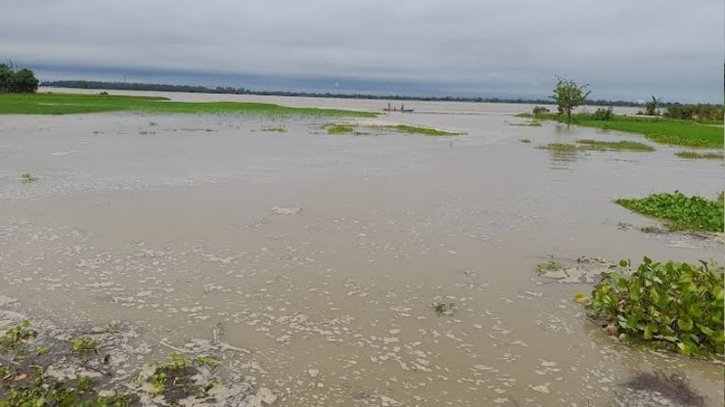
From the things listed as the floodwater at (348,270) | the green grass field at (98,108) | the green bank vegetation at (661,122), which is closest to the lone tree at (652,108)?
the green bank vegetation at (661,122)

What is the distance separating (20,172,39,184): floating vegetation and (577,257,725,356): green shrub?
49.3 ft

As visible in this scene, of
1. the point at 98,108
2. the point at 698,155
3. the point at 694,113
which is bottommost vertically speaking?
the point at 698,155

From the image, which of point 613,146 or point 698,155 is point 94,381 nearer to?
point 698,155

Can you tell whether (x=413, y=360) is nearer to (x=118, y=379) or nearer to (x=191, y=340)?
(x=191, y=340)

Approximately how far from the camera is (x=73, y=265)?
27.6 ft

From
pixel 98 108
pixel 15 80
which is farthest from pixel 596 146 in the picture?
pixel 15 80

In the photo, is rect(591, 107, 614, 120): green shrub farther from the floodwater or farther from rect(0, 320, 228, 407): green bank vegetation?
rect(0, 320, 228, 407): green bank vegetation

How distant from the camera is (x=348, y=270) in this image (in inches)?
345

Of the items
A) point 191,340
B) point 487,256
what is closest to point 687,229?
point 487,256

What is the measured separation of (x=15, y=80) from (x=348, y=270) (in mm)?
94347

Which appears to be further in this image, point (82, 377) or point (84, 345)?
point (84, 345)

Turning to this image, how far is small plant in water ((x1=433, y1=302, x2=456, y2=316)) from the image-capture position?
23.7ft

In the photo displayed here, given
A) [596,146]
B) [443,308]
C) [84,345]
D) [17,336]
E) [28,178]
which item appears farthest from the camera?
[596,146]

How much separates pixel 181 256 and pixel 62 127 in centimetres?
3157
